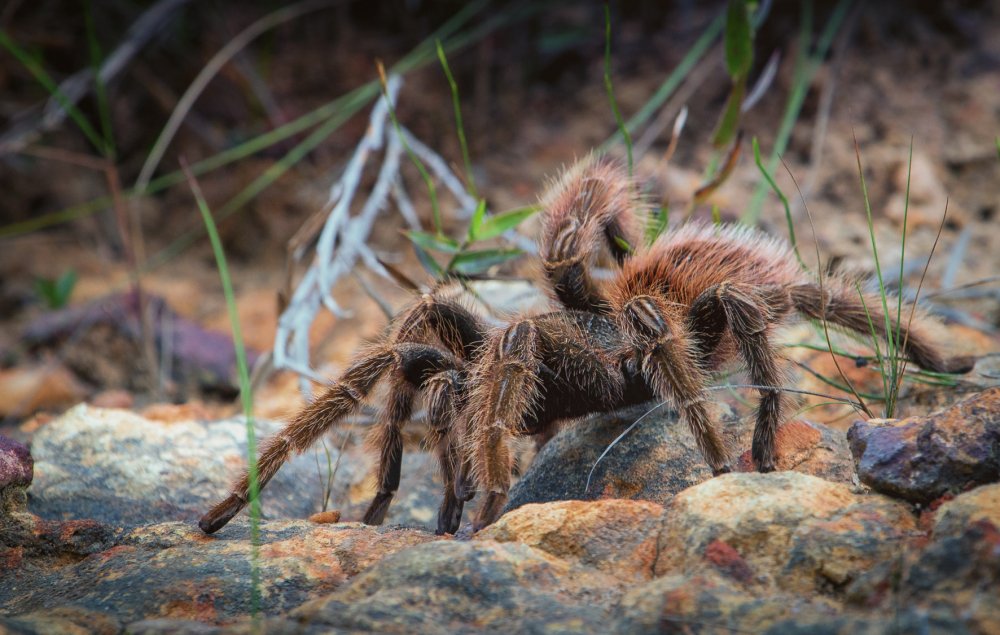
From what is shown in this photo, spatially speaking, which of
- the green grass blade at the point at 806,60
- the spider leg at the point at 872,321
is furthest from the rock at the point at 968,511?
the green grass blade at the point at 806,60

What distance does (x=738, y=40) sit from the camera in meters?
3.64

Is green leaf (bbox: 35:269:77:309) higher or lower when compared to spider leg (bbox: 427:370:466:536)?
higher

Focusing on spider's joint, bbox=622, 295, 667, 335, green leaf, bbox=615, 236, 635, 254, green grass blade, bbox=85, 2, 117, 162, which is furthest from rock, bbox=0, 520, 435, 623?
green grass blade, bbox=85, 2, 117, 162

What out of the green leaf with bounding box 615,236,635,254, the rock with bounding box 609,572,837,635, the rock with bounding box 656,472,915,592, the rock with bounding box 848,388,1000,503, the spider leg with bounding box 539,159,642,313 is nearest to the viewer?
the rock with bounding box 609,572,837,635

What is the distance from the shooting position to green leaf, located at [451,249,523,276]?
11.3 feet

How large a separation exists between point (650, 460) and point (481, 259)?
1364mm

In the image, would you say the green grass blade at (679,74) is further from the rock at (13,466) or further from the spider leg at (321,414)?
the rock at (13,466)

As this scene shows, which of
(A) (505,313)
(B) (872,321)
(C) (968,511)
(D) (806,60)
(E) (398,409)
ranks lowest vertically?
(C) (968,511)

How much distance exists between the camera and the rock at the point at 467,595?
57.5 inches

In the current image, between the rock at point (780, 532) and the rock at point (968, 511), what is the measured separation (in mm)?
80

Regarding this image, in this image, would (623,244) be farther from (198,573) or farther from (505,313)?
(198,573)

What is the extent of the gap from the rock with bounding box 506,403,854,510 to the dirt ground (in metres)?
1.88

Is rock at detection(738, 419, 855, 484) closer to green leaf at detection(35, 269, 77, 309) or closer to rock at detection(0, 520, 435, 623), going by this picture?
rock at detection(0, 520, 435, 623)

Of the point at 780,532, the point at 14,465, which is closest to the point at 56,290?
the point at 14,465
